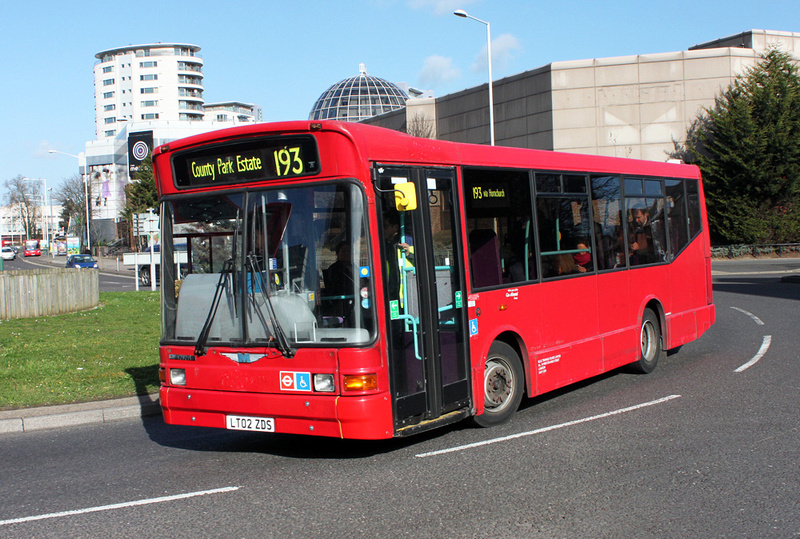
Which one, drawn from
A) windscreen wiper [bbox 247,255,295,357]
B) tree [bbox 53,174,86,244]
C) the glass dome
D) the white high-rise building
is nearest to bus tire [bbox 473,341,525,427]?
windscreen wiper [bbox 247,255,295,357]

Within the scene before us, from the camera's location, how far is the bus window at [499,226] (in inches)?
308

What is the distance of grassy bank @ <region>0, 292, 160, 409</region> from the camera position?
10.0 meters

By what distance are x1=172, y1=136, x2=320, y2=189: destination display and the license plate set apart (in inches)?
78.0

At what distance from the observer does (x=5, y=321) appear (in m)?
18.6

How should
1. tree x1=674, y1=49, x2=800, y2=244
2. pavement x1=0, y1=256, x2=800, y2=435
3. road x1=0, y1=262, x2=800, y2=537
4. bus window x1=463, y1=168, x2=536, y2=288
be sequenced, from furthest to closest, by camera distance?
1. tree x1=674, y1=49, x2=800, y2=244
2. pavement x1=0, y1=256, x2=800, y2=435
3. bus window x1=463, y1=168, x2=536, y2=288
4. road x1=0, y1=262, x2=800, y2=537

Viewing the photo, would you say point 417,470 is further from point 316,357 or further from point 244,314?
point 244,314

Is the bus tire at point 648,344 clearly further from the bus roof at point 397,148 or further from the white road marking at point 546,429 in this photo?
the bus roof at point 397,148

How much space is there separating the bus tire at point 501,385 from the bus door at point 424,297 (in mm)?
483

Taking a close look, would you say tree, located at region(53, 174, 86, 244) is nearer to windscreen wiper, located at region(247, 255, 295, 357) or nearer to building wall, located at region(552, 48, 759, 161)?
building wall, located at region(552, 48, 759, 161)

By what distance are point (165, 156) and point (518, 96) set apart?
45495mm

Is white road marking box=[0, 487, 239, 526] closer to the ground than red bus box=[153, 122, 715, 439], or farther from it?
closer to the ground

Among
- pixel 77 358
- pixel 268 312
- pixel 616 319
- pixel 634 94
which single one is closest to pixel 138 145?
pixel 634 94

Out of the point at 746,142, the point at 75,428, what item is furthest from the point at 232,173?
the point at 746,142

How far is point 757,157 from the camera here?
43188 millimetres
